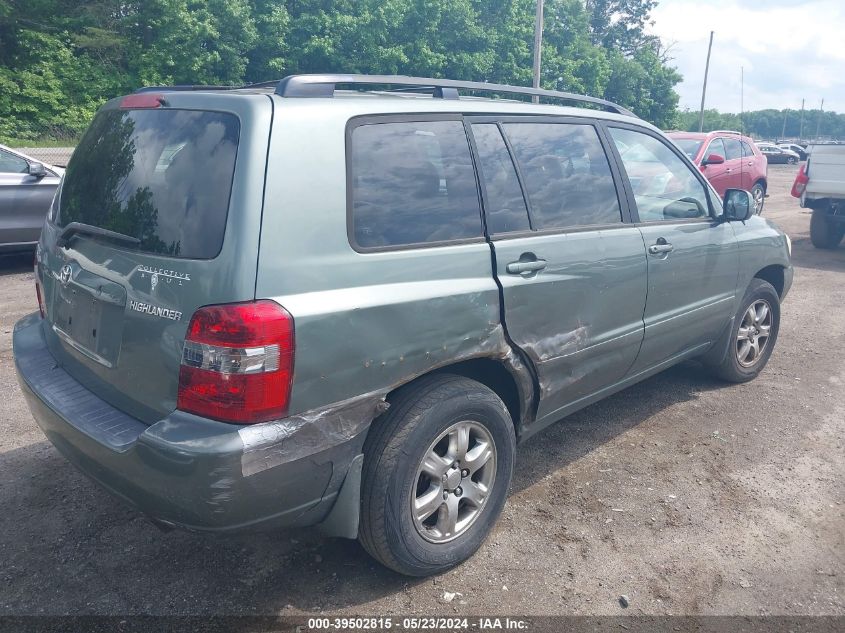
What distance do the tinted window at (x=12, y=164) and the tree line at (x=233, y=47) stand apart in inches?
727

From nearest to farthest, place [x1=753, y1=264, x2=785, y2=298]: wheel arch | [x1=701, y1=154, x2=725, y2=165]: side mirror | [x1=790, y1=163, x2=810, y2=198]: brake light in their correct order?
[x1=753, y1=264, x2=785, y2=298]: wheel arch < [x1=790, y1=163, x2=810, y2=198]: brake light < [x1=701, y1=154, x2=725, y2=165]: side mirror

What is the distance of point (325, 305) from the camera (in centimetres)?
230

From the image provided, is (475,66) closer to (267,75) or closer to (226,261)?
(267,75)

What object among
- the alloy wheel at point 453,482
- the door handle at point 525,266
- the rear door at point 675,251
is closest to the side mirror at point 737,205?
the rear door at point 675,251

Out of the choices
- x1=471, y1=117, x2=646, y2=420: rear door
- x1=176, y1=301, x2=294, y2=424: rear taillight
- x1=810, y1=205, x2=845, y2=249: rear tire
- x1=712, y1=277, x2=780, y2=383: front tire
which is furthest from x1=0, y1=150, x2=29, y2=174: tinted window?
x1=810, y1=205, x2=845, y2=249: rear tire

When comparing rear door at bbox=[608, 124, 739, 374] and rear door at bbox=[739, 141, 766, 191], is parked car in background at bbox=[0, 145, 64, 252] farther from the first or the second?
rear door at bbox=[739, 141, 766, 191]

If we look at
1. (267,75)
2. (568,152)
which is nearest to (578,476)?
(568,152)

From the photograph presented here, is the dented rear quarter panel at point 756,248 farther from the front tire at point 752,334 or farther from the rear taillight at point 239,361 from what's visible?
the rear taillight at point 239,361

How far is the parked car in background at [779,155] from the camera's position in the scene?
129ft

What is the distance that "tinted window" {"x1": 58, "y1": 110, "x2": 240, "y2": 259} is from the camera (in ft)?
7.55

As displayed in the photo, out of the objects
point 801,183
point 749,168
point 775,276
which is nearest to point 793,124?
point 749,168

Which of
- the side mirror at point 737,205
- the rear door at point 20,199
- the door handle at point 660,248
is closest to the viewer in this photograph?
the door handle at point 660,248

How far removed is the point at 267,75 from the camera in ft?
101

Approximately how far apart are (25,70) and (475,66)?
19541mm
